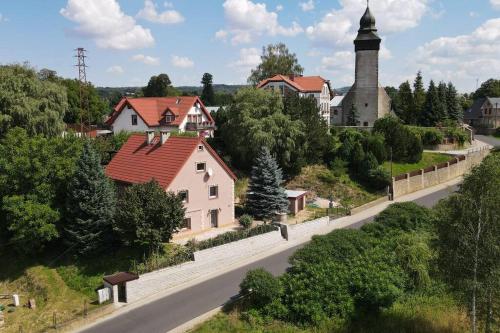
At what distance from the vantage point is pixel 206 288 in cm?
2456

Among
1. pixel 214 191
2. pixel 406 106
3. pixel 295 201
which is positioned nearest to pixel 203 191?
pixel 214 191

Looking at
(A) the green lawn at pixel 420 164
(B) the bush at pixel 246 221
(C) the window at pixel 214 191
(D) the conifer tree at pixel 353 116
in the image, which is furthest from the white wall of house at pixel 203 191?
(D) the conifer tree at pixel 353 116

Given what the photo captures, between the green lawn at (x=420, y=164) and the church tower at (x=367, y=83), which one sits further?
the church tower at (x=367, y=83)

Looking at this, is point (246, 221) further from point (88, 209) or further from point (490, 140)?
point (490, 140)

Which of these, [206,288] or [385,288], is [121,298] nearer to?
A: [206,288]

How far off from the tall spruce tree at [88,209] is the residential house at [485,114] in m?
88.0

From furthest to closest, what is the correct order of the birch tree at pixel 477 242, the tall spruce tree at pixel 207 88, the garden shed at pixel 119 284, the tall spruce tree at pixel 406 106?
the tall spruce tree at pixel 207 88 < the tall spruce tree at pixel 406 106 < the garden shed at pixel 119 284 < the birch tree at pixel 477 242

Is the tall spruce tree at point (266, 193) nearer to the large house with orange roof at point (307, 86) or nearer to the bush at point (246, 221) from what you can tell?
the bush at point (246, 221)

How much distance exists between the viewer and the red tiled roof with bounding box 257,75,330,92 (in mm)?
66875

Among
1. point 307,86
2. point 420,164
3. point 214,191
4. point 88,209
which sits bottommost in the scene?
point 88,209

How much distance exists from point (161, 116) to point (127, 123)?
4269 millimetres

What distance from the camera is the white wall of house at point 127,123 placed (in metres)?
53.0

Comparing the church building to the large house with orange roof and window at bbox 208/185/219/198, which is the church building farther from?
window at bbox 208/185/219/198

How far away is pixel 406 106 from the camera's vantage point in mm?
77562
